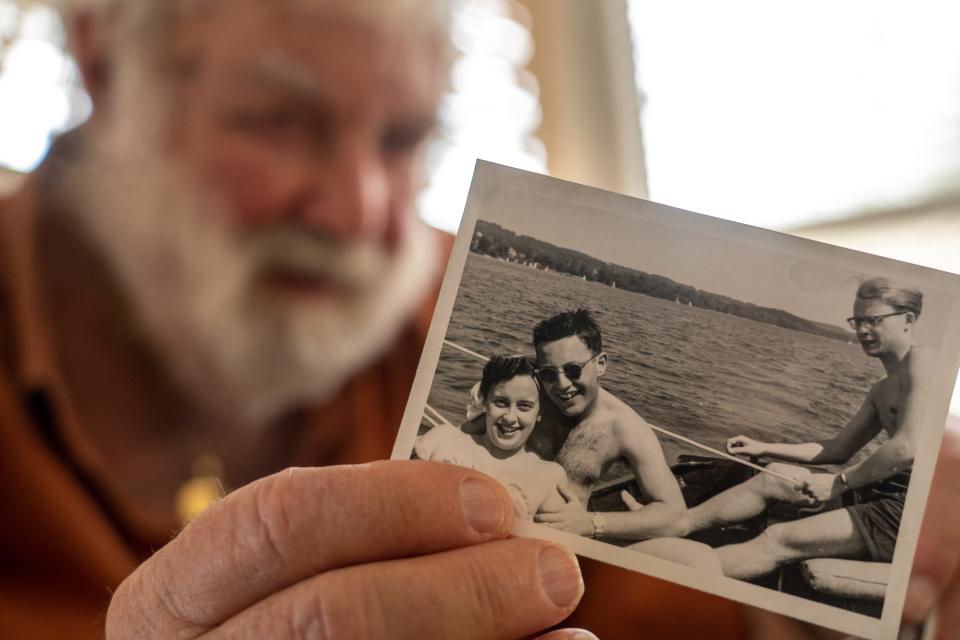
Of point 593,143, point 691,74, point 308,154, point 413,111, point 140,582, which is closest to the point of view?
point 140,582

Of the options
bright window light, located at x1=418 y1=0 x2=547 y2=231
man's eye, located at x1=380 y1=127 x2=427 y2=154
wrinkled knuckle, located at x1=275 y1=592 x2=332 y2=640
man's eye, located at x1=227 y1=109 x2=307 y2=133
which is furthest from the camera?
bright window light, located at x1=418 y1=0 x2=547 y2=231

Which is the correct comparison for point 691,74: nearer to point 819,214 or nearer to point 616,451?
point 819,214

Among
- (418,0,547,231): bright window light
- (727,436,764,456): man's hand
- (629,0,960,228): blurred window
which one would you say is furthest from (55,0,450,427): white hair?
(727,436,764,456): man's hand

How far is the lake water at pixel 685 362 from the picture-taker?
0.50m

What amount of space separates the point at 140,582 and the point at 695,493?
402mm

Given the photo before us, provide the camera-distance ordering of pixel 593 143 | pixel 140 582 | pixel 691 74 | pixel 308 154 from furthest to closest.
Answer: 1. pixel 593 143
2. pixel 691 74
3. pixel 308 154
4. pixel 140 582

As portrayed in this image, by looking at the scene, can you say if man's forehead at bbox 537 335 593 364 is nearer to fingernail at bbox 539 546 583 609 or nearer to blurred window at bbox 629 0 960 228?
fingernail at bbox 539 546 583 609

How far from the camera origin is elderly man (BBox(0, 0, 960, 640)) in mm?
1183

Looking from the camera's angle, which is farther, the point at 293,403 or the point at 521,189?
the point at 293,403

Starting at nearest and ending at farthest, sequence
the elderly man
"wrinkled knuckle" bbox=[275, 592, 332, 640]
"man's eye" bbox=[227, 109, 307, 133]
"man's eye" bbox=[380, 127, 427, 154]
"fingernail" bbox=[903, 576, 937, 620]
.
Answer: "wrinkled knuckle" bbox=[275, 592, 332, 640] → "fingernail" bbox=[903, 576, 937, 620] → the elderly man → "man's eye" bbox=[227, 109, 307, 133] → "man's eye" bbox=[380, 127, 427, 154]

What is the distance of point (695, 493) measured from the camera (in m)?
0.49

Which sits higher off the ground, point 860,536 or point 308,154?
point 308,154

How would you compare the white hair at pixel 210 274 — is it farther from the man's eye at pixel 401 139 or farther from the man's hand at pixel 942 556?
the man's hand at pixel 942 556

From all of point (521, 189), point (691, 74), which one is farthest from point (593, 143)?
point (521, 189)
